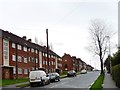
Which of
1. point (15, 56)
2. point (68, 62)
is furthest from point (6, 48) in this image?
point (68, 62)

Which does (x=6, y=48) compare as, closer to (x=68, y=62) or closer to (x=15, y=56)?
(x=15, y=56)

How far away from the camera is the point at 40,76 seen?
33.1 metres

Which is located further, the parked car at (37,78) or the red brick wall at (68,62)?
the red brick wall at (68,62)

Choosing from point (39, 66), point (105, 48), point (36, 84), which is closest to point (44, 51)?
point (39, 66)

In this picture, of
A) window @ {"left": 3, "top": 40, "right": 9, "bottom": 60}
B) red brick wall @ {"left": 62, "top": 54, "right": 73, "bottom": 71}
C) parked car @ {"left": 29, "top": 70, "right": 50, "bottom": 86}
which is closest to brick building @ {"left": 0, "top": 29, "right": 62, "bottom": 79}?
window @ {"left": 3, "top": 40, "right": 9, "bottom": 60}

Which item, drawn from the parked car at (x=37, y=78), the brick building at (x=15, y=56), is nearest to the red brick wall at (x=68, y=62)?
the brick building at (x=15, y=56)

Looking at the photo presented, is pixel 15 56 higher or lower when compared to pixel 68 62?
higher

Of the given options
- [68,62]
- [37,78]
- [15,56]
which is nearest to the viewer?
[37,78]

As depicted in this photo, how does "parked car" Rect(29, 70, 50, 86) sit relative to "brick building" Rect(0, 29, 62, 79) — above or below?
below

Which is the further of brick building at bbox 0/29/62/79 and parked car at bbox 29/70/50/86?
brick building at bbox 0/29/62/79

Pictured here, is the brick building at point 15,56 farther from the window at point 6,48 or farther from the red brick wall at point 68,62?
the red brick wall at point 68,62

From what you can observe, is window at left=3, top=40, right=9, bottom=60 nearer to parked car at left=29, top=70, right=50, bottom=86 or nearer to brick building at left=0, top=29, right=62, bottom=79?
brick building at left=0, top=29, right=62, bottom=79

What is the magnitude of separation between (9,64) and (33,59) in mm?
17779

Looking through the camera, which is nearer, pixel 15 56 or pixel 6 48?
pixel 6 48
